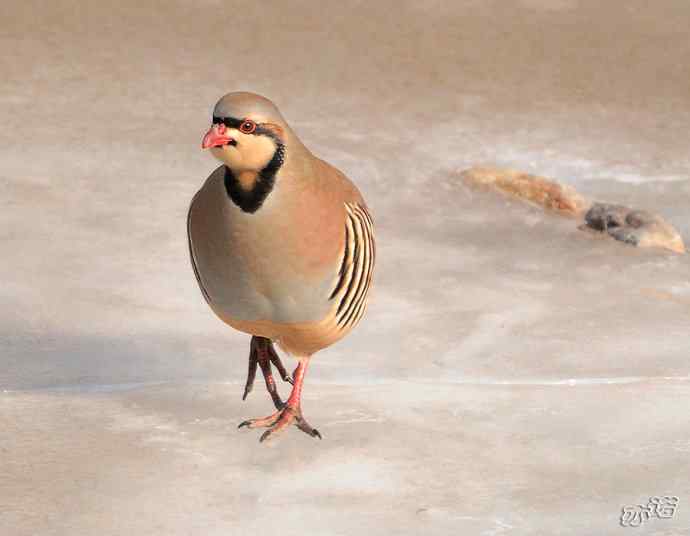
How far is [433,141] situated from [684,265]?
2165mm

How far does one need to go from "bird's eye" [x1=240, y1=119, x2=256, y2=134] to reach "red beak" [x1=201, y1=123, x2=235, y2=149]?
4 cm

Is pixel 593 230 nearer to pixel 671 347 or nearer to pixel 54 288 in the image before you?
pixel 671 347

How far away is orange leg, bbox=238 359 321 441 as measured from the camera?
499 cm

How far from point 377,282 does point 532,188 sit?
177 centimetres

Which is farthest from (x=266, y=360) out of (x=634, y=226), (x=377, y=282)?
(x=634, y=226)

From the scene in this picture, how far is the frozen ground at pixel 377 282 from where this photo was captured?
462cm

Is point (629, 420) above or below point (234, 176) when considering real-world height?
below

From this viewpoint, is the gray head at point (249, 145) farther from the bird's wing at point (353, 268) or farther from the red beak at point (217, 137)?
the bird's wing at point (353, 268)

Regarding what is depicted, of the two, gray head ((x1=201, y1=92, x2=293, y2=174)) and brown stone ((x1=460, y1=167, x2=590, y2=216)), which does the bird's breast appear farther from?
brown stone ((x1=460, y1=167, x2=590, y2=216))

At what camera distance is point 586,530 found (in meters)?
4.34

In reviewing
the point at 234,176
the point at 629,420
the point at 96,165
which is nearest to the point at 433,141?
the point at 96,165

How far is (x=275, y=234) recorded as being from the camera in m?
4.32

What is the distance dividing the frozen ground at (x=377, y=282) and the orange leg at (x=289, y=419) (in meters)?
0.04

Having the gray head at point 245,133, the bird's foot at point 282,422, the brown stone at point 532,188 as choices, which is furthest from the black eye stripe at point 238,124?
the brown stone at point 532,188
